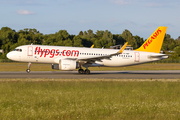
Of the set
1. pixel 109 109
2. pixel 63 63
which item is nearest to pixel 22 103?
pixel 109 109

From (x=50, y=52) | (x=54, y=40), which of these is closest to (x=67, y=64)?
(x=50, y=52)

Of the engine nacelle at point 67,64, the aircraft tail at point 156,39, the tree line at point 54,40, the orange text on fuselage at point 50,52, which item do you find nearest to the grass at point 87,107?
the engine nacelle at point 67,64

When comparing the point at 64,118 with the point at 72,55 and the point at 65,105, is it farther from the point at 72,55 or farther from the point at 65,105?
the point at 72,55

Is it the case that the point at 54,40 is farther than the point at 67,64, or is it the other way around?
the point at 54,40

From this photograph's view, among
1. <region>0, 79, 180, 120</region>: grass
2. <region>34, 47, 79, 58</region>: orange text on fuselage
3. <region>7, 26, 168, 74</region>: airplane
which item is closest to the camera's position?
<region>0, 79, 180, 120</region>: grass

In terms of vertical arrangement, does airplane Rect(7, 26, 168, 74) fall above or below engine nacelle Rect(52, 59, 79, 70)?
above

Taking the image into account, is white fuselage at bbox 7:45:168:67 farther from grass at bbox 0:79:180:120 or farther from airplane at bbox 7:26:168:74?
grass at bbox 0:79:180:120

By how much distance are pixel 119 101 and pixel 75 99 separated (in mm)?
2397

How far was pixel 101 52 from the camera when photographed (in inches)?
1404

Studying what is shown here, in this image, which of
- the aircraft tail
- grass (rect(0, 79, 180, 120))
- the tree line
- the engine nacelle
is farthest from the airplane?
the tree line

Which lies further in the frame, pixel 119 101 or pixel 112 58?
pixel 112 58

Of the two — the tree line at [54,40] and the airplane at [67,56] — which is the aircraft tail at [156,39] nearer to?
the airplane at [67,56]

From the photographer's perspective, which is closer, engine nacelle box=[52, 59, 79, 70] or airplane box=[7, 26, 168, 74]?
engine nacelle box=[52, 59, 79, 70]

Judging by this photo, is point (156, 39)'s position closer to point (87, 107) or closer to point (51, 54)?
point (51, 54)
